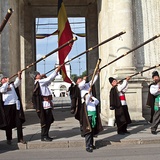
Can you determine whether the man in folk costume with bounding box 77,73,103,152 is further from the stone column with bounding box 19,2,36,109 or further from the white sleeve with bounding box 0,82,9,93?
the stone column with bounding box 19,2,36,109

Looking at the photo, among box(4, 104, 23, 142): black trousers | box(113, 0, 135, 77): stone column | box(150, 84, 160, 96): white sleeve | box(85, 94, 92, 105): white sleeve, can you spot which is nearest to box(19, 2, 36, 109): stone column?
box(113, 0, 135, 77): stone column

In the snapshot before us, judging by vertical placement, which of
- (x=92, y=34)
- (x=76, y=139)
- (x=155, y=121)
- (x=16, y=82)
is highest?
(x=92, y=34)

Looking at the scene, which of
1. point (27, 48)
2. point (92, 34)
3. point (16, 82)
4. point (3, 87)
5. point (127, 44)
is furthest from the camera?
point (27, 48)

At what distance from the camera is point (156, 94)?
892cm

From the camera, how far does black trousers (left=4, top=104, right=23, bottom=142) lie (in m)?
7.92

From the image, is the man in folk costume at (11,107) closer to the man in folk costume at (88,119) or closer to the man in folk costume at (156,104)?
the man in folk costume at (88,119)

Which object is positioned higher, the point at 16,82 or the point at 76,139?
the point at 16,82

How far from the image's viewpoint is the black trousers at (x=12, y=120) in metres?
7.92

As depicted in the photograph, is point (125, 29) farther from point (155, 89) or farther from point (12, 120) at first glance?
point (12, 120)

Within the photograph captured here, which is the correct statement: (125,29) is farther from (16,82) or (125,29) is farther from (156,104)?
(16,82)

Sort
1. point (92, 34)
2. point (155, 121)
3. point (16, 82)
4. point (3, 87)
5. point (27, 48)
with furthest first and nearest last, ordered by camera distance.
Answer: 1. point (27, 48)
2. point (92, 34)
3. point (155, 121)
4. point (16, 82)
5. point (3, 87)

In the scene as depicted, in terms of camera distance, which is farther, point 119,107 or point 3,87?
point 119,107

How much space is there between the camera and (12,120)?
8.21 meters

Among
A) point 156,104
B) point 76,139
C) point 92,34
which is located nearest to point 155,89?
point 156,104
